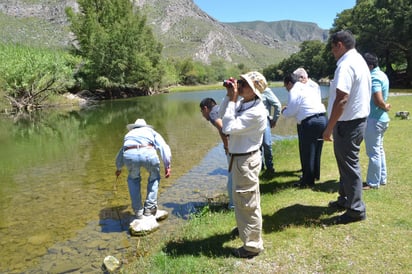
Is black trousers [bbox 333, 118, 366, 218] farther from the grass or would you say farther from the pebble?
the pebble

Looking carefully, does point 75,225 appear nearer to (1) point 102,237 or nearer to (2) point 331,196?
(1) point 102,237

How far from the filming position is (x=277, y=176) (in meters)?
8.96

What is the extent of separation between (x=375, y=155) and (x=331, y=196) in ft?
3.98

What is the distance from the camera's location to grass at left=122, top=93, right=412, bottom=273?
14.3 feet

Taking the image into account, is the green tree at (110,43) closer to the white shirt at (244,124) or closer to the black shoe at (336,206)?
the black shoe at (336,206)

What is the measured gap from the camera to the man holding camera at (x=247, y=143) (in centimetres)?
434

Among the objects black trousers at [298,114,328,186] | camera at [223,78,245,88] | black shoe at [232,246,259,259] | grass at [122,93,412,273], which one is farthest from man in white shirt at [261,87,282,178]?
black shoe at [232,246,259,259]

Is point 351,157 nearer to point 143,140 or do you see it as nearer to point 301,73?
point 301,73

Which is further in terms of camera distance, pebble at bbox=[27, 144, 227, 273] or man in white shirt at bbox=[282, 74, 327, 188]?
man in white shirt at bbox=[282, 74, 327, 188]

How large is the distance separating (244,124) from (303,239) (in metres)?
2.15

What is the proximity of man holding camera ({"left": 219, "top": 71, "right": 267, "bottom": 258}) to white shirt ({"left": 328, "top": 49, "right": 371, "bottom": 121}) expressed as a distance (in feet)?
4.31

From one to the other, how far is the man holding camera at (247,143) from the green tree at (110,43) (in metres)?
57.5

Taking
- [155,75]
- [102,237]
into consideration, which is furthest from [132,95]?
[102,237]

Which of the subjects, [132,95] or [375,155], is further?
[132,95]
